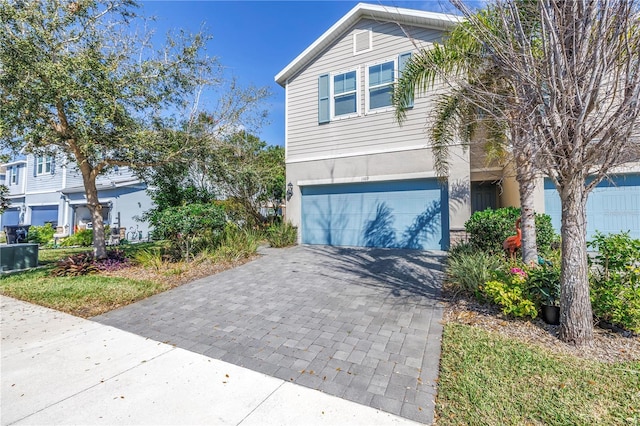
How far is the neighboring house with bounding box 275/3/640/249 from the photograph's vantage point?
9.07 metres

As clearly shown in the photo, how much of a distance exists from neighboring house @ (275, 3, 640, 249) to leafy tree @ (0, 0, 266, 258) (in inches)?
158

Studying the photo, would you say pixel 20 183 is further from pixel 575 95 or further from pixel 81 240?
pixel 575 95

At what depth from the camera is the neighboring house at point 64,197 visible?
632 inches

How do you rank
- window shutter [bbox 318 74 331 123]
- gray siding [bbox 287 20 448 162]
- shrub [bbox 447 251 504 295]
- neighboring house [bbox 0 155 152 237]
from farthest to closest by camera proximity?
neighboring house [bbox 0 155 152 237] < window shutter [bbox 318 74 331 123] < gray siding [bbox 287 20 448 162] < shrub [bbox 447 251 504 295]

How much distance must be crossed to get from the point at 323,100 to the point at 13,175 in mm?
25475

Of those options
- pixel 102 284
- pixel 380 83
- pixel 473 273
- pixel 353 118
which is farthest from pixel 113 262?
pixel 380 83

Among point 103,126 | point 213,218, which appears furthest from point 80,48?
point 213,218

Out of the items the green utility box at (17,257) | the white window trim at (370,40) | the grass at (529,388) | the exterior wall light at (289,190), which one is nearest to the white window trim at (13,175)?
the green utility box at (17,257)

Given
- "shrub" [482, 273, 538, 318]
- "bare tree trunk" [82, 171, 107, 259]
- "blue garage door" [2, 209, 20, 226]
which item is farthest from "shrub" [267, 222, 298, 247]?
"blue garage door" [2, 209, 20, 226]

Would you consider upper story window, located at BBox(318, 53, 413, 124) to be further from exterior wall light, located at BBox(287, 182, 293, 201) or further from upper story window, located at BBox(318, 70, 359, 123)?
exterior wall light, located at BBox(287, 182, 293, 201)

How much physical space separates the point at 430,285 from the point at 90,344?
5.74 meters

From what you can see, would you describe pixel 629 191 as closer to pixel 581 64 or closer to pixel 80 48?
pixel 581 64

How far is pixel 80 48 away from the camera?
6582 mm

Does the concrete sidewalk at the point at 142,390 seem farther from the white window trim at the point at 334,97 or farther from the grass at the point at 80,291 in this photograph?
the white window trim at the point at 334,97
